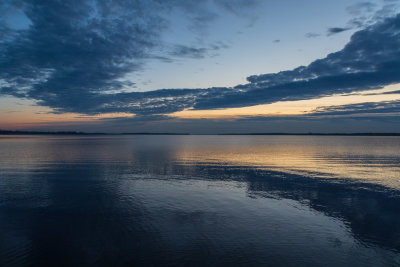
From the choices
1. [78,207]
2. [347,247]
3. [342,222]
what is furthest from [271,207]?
[78,207]

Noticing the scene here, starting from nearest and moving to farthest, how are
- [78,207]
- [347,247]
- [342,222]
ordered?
[347,247]
[342,222]
[78,207]

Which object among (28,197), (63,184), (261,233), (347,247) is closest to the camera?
(347,247)

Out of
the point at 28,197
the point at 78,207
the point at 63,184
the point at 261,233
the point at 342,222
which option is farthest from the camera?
the point at 63,184

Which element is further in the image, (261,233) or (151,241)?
(261,233)

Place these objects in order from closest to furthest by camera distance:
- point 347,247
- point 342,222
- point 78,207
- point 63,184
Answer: point 347,247
point 342,222
point 78,207
point 63,184

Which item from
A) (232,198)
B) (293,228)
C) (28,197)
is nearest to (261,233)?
(293,228)

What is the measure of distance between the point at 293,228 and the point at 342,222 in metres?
4.21

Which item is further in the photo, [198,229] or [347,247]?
[198,229]

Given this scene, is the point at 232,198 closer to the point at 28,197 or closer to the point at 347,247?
the point at 347,247

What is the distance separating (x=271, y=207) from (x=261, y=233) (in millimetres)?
6018

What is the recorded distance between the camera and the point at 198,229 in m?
16.9

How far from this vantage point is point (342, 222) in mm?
18656

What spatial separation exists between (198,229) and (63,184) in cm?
2079

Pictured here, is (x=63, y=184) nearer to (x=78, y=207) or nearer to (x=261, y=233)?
(x=78, y=207)
